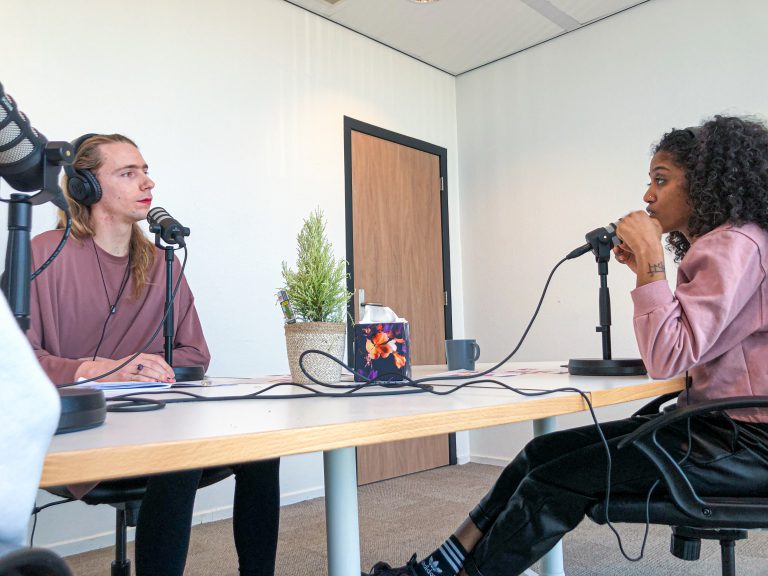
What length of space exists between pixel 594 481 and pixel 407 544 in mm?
1422

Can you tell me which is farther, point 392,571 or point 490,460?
point 490,460

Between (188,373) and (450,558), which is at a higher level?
(188,373)

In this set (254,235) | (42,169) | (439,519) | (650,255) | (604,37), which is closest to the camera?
(42,169)

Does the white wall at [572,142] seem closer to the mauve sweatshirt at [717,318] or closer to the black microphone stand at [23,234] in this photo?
the mauve sweatshirt at [717,318]

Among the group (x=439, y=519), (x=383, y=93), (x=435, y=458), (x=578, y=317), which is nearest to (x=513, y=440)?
(x=435, y=458)

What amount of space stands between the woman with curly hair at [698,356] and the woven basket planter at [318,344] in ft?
1.53

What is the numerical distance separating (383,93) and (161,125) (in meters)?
1.55

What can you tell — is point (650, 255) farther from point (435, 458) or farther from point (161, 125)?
point (435, 458)

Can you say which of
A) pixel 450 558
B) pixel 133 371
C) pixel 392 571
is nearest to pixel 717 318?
pixel 450 558

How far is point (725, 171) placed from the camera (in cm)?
133

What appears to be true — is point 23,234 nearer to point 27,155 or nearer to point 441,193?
point 27,155

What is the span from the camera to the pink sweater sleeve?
1.15m

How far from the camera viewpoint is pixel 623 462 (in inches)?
46.6

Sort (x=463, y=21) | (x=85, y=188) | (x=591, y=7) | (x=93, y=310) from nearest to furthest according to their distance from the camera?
(x=85, y=188), (x=93, y=310), (x=591, y=7), (x=463, y=21)
